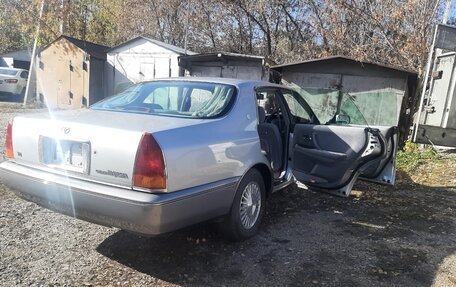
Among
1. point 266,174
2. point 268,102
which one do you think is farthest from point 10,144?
point 268,102

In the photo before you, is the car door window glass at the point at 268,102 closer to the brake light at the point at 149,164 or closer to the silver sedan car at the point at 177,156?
the silver sedan car at the point at 177,156

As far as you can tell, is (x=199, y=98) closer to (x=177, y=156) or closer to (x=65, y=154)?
(x=177, y=156)

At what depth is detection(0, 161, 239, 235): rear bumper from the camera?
2.78 meters

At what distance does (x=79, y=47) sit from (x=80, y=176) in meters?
15.4

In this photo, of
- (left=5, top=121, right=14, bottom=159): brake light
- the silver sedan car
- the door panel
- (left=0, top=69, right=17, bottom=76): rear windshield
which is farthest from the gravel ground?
(left=0, top=69, right=17, bottom=76): rear windshield

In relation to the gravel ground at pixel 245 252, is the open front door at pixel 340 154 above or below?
above

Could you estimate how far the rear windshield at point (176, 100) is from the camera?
3660 mm

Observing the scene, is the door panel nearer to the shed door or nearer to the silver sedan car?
the silver sedan car

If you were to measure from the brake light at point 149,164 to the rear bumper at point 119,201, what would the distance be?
0.31 ft

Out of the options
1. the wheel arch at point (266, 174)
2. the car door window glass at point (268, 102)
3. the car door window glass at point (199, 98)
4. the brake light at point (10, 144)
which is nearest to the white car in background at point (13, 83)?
the brake light at point (10, 144)

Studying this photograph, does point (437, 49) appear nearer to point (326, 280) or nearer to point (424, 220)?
point (424, 220)

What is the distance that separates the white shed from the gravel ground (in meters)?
10.6

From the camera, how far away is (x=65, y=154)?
3.12m

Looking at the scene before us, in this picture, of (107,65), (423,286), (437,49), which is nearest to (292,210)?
(423,286)
